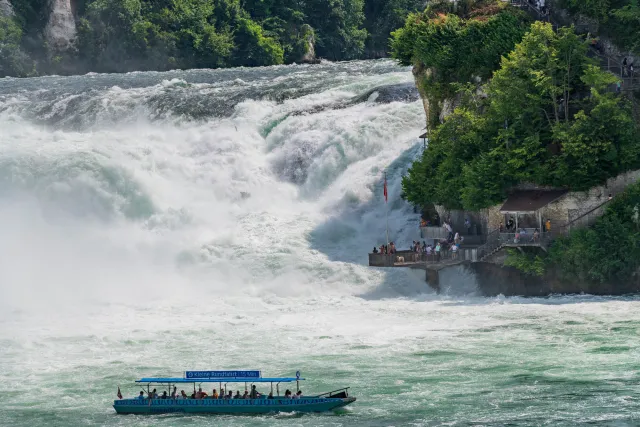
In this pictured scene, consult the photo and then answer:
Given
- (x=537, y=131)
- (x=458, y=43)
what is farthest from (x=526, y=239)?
(x=458, y=43)

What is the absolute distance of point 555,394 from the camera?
52.2 metres

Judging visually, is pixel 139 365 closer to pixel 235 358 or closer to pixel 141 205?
pixel 235 358

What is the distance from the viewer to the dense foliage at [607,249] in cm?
6712

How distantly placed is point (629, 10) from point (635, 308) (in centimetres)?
1556

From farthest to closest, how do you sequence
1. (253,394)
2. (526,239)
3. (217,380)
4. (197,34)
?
(197,34) → (526,239) → (217,380) → (253,394)

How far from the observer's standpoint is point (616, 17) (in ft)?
240

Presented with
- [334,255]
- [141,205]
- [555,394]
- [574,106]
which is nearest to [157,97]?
[141,205]

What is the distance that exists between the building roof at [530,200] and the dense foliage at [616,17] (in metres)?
8.14

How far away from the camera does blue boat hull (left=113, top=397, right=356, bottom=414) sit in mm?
52281

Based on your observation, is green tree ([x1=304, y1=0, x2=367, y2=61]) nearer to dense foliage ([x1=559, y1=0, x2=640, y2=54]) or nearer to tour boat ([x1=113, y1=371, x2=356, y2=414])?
dense foliage ([x1=559, y1=0, x2=640, y2=54])

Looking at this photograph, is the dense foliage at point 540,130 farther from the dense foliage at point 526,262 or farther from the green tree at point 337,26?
the green tree at point 337,26

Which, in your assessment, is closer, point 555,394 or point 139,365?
point 555,394

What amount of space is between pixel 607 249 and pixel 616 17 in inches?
478

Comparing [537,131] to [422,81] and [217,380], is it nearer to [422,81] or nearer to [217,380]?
[422,81]
